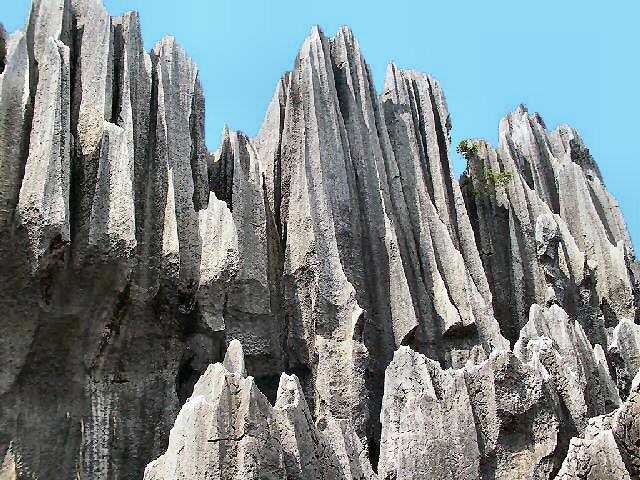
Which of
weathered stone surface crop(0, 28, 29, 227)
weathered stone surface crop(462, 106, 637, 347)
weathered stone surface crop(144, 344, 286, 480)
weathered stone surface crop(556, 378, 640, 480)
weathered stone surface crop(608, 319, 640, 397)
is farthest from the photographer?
weathered stone surface crop(462, 106, 637, 347)

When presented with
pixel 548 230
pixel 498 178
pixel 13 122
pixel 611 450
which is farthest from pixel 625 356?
pixel 13 122

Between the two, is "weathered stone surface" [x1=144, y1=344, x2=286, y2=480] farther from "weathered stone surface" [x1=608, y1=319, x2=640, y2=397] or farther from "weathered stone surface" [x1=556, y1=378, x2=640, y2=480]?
"weathered stone surface" [x1=608, y1=319, x2=640, y2=397]

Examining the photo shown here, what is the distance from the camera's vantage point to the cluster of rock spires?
11.1 m

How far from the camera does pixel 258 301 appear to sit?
569 inches

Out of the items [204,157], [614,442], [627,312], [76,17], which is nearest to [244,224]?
[204,157]

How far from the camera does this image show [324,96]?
1817 cm

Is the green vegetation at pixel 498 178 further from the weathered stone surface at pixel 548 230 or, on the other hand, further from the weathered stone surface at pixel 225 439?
the weathered stone surface at pixel 225 439

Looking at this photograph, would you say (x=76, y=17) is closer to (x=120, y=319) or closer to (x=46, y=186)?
(x=46, y=186)

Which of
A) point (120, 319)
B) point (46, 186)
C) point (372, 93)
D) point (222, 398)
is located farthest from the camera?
point (372, 93)

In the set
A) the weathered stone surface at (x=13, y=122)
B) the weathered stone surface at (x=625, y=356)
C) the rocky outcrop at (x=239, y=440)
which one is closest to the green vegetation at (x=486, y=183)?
the weathered stone surface at (x=625, y=356)

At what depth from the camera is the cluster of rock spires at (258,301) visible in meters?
11.1

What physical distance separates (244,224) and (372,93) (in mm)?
6272

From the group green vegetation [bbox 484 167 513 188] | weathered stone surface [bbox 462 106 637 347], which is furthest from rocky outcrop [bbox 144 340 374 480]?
green vegetation [bbox 484 167 513 188]

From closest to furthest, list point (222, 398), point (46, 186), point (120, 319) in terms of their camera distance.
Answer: point (222, 398)
point (46, 186)
point (120, 319)
